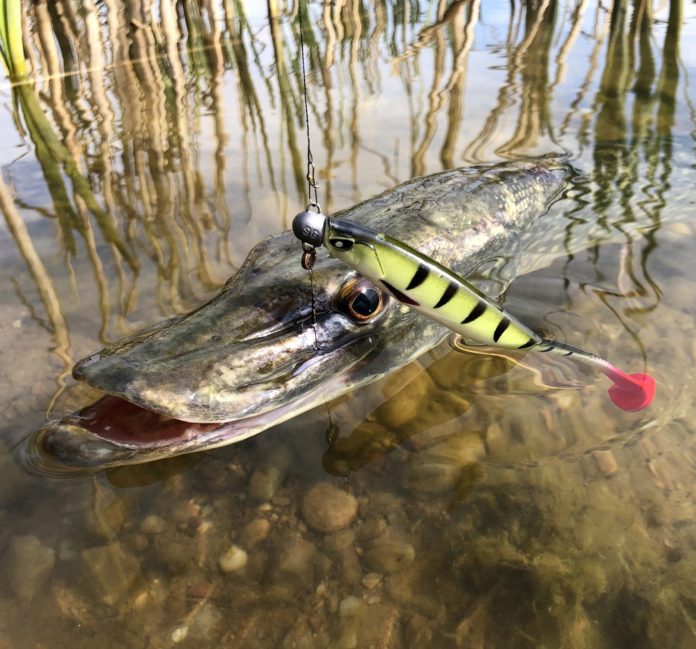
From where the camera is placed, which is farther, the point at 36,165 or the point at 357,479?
the point at 36,165

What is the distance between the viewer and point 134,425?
1790 millimetres

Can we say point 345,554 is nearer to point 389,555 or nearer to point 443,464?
point 389,555

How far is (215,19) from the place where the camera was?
8656 millimetres

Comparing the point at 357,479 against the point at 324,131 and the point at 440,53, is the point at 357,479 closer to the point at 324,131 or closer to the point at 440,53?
the point at 324,131

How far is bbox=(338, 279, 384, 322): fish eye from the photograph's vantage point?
2119mm

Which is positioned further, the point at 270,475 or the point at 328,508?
the point at 270,475

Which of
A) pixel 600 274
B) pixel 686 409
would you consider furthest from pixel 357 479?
pixel 600 274

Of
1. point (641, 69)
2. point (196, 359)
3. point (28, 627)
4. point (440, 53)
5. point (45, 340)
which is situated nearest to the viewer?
point (28, 627)

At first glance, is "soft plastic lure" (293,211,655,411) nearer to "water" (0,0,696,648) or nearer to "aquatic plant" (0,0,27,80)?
"water" (0,0,696,648)

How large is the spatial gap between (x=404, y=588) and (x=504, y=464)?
0.60m

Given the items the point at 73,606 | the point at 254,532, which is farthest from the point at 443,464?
the point at 73,606

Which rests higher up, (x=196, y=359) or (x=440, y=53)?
(x=196, y=359)

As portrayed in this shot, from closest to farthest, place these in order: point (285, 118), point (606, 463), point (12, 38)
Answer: point (606, 463) → point (285, 118) → point (12, 38)

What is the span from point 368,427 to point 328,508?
0.40 metres
